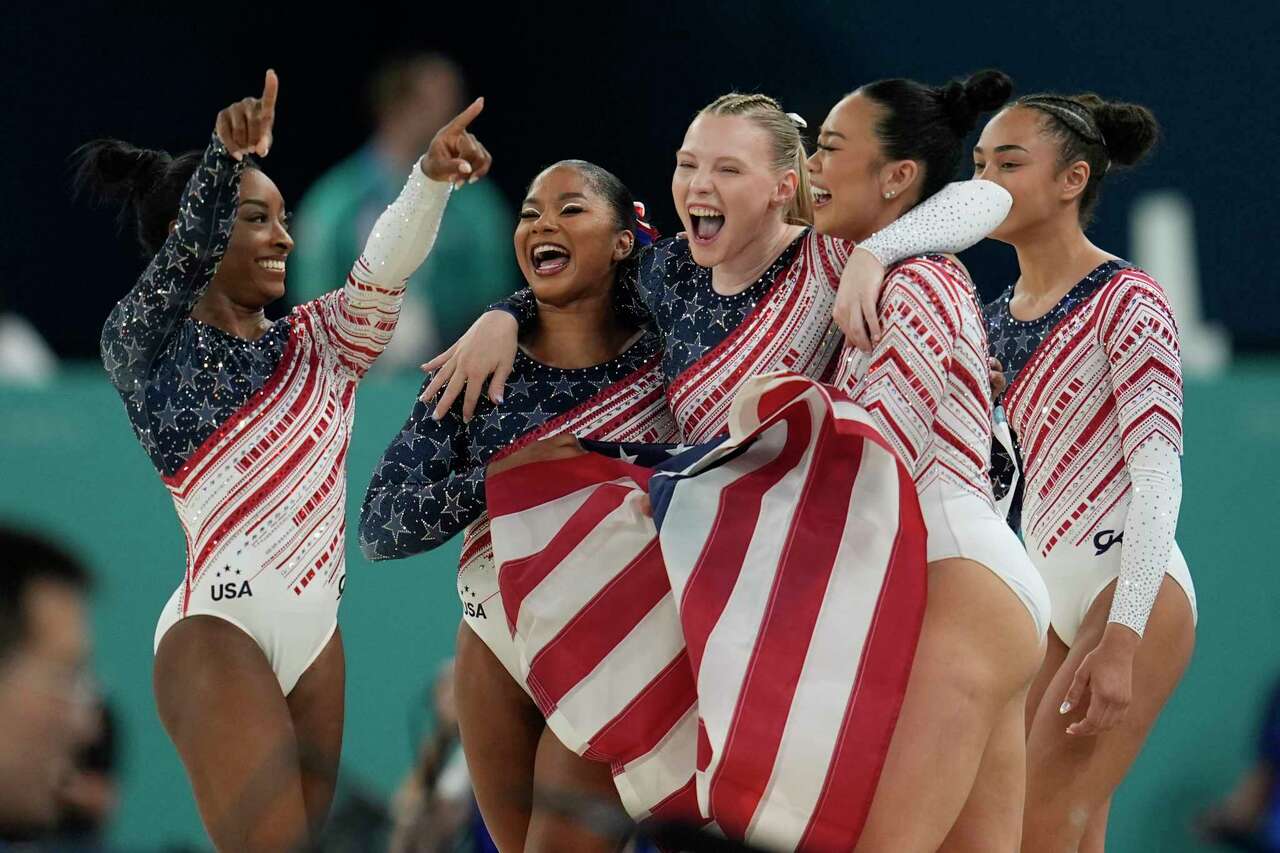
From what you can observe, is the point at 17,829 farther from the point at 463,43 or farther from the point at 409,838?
the point at 463,43

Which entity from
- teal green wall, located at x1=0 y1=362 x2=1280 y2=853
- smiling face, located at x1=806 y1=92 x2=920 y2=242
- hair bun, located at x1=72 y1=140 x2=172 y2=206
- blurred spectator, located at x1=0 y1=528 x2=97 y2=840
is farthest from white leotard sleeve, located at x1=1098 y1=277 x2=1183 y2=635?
blurred spectator, located at x1=0 y1=528 x2=97 y2=840

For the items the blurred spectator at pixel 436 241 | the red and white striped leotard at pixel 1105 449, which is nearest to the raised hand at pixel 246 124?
the red and white striped leotard at pixel 1105 449

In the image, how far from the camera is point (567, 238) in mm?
2928

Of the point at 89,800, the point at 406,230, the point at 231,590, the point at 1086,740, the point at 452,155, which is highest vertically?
the point at 452,155

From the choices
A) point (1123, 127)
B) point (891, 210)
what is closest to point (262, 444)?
point (891, 210)

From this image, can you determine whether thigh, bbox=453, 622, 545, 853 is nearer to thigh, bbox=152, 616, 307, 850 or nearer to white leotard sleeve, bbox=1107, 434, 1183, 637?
thigh, bbox=152, 616, 307, 850

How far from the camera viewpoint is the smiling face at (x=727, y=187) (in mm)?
2797

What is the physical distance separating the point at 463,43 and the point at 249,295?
3.53 meters

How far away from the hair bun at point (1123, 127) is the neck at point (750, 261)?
0.81 m

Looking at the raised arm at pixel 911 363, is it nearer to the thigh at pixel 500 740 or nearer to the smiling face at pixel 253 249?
the thigh at pixel 500 740

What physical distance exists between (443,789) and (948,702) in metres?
2.07

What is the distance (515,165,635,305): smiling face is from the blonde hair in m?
0.23

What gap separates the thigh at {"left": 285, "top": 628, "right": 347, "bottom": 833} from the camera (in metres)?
2.98

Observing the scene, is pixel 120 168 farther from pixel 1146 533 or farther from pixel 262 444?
pixel 1146 533
